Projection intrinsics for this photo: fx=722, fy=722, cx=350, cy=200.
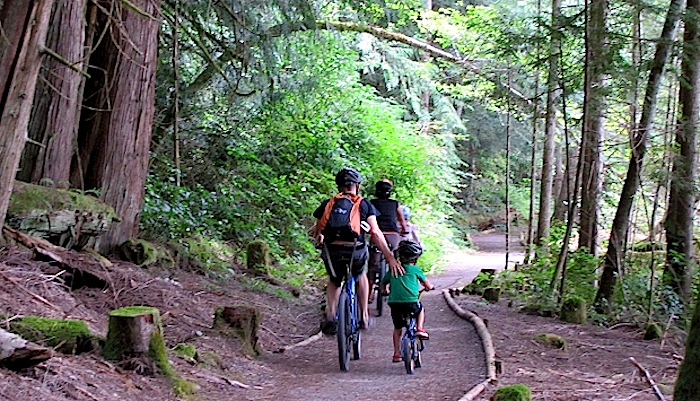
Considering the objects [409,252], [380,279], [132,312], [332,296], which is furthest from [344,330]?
[380,279]

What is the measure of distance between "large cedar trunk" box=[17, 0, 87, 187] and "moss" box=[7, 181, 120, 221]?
50 cm

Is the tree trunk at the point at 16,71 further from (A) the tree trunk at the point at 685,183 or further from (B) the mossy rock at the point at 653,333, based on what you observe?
(A) the tree trunk at the point at 685,183

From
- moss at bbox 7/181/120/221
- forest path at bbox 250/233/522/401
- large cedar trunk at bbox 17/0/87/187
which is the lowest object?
forest path at bbox 250/233/522/401

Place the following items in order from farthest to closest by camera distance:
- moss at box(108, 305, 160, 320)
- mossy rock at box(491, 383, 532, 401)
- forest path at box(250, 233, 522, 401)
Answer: forest path at box(250, 233, 522, 401) → moss at box(108, 305, 160, 320) → mossy rock at box(491, 383, 532, 401)

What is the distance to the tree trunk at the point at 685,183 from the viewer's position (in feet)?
36.4

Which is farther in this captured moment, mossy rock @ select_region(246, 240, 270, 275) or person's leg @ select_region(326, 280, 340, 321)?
mossy rock @ select_region(246, 240, 270, 275)

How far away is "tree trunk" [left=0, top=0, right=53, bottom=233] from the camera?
6582 mm

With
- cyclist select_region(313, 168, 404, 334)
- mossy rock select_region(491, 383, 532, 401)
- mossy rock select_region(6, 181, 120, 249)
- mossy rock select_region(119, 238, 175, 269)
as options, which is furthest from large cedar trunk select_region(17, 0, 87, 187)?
mossy rock select_region(491, 383, 532, 401)

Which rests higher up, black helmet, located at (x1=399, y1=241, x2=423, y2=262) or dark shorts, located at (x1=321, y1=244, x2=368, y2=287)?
black helmet, located at (x1=399, y1=241, x2=423, y2=262)

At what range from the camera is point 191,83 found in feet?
51.0

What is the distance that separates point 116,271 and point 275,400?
324 cm

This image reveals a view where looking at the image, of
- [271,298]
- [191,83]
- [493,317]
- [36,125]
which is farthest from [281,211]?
[36,125]

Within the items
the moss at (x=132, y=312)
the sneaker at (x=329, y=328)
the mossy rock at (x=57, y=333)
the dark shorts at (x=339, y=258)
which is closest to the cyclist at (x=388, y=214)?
the sneaker at (x=329, y=328)

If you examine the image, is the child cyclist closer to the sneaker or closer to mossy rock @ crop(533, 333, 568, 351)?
the sneaker
